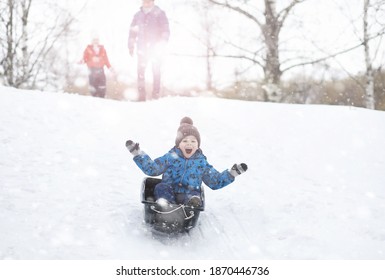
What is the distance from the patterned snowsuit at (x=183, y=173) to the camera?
378 cm

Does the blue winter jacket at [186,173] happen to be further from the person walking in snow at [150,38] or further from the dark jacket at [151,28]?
the dark jacket at [151,28]

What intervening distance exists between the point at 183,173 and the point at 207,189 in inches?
33.3

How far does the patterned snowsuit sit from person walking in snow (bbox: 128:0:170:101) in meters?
4.35

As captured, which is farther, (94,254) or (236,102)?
(236,102)

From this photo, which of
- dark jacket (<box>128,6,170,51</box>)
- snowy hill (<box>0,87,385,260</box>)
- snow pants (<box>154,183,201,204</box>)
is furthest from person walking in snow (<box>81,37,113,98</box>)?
snow pants (<box>154,183,201,204</box>)

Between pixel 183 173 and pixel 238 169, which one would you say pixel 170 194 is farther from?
pixel 238 169

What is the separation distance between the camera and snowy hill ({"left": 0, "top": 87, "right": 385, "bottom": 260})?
11.0 feet

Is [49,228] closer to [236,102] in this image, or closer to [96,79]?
[236,102]

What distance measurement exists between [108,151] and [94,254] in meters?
2.24

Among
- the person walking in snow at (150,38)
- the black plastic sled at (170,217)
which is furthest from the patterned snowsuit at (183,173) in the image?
the person walking in snow at (150,38)

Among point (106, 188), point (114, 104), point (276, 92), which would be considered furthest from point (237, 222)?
point (276, 92)

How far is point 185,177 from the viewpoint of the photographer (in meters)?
3.83

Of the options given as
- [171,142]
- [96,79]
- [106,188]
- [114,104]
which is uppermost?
[96,79]

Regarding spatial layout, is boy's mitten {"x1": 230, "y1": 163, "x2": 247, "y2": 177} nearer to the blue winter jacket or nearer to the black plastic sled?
the blue winter jacket
